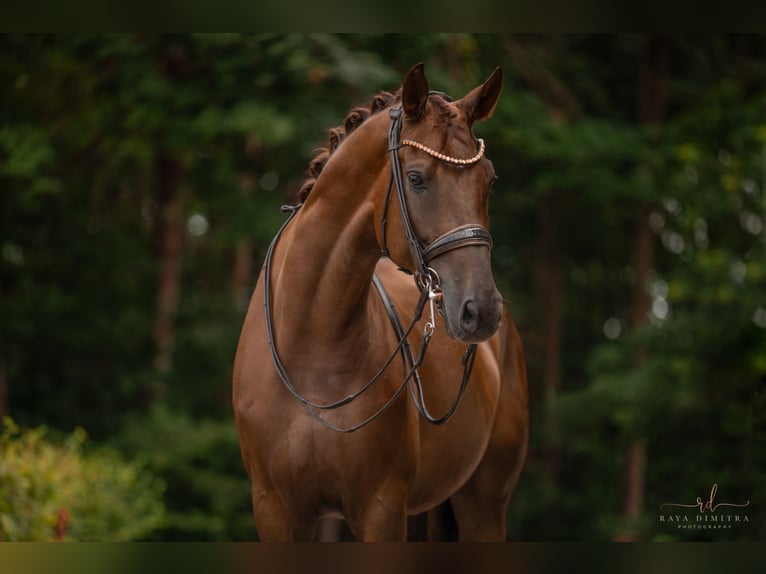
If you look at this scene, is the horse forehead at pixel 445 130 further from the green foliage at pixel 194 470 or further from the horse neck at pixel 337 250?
the green foliage at pixel 194 470

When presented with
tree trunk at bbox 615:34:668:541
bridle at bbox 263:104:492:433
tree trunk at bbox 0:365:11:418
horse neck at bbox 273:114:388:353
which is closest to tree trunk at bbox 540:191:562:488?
tree trunk at bbox 615:34:668:541

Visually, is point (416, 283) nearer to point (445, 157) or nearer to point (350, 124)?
point (445, 157)

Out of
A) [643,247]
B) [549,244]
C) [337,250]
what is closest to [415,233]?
[337,250]

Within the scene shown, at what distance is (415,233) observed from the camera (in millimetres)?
2846

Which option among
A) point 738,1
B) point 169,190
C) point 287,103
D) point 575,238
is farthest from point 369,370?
point 575,238

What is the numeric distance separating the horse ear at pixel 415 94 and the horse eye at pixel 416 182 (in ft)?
0.64

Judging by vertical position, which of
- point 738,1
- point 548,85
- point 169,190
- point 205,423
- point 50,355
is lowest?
point 205,423

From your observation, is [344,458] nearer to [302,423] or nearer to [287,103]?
[302,423]

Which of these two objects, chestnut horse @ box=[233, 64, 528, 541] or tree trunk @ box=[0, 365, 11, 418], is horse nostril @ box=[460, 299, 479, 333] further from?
tree trunk @ box=[0, 365, 11, 418]

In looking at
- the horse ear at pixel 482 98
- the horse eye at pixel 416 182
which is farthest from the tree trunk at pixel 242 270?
the horse eye at pixel 416 182

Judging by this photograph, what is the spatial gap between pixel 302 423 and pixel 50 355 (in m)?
9.21

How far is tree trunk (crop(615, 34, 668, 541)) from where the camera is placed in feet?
37.5

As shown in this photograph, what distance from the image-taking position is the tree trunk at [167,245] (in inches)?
483

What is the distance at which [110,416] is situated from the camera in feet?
37.8
